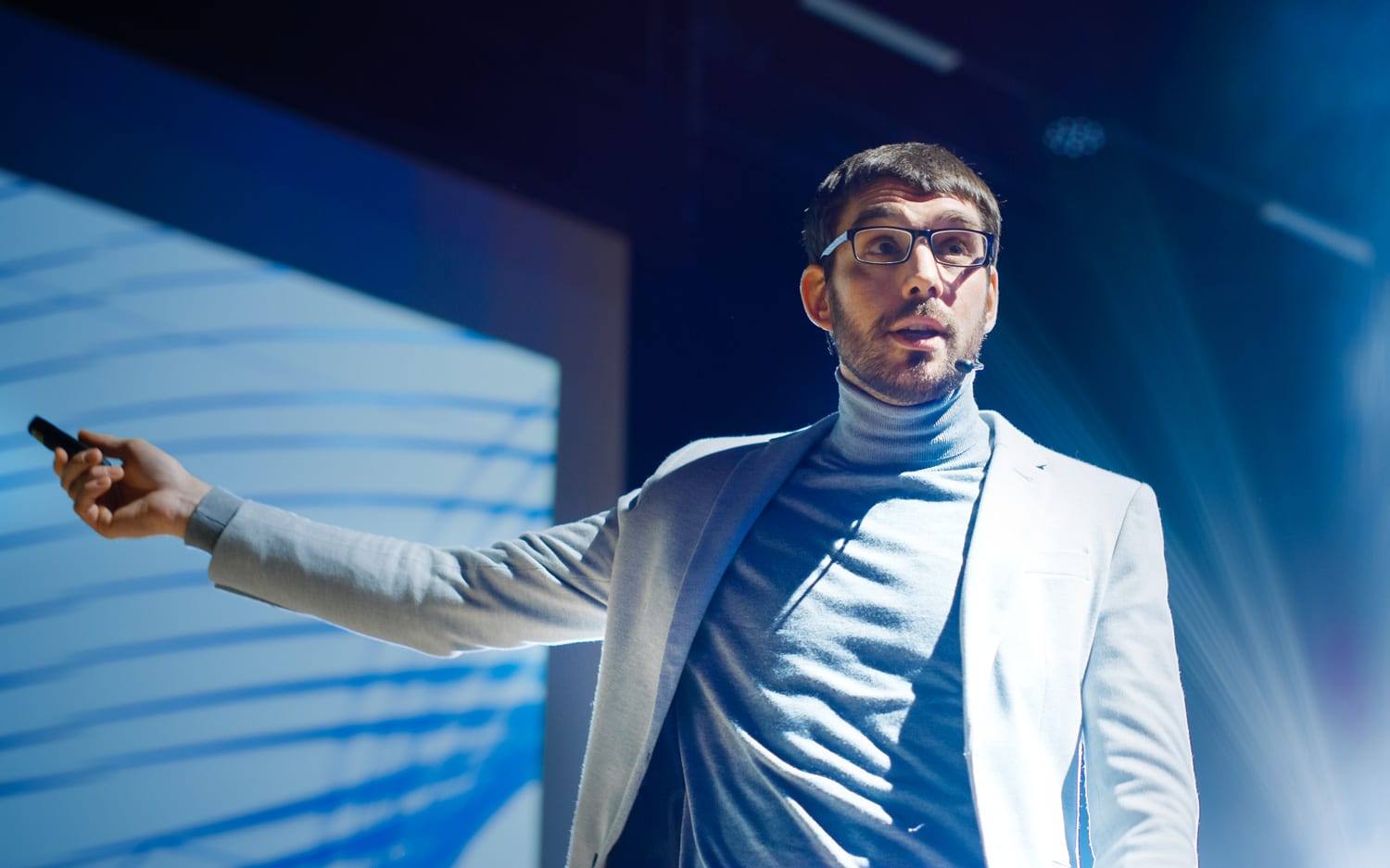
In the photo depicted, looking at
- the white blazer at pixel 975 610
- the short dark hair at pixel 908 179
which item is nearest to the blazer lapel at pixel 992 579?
the white blazer at pixel 975 610

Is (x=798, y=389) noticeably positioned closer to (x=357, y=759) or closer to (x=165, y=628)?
(x=357, y=759)

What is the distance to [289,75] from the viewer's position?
1.98 meters

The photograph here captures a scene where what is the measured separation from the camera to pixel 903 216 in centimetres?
149

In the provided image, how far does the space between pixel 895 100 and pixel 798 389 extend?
32.5 inches

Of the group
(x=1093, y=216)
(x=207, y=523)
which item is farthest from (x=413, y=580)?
(x=1093, y=216)

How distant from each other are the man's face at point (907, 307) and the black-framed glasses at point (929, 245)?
1 centimetres

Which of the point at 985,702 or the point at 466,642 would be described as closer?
the point at 985,702

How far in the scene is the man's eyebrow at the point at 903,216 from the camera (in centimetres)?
148

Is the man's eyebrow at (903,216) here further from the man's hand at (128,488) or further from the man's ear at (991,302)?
the man's hand at (128,488)

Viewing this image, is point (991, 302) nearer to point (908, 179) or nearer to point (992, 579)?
point (908, 179)

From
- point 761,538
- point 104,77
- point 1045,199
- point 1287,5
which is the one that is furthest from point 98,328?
point 1287,5

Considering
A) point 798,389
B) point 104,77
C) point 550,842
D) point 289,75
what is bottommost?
point 550,842

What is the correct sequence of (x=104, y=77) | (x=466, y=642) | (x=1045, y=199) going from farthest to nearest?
(x=1045, y=199) < (x=104, y=77) < (x=466, y=642)

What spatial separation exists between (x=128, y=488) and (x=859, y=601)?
1.08 metres
